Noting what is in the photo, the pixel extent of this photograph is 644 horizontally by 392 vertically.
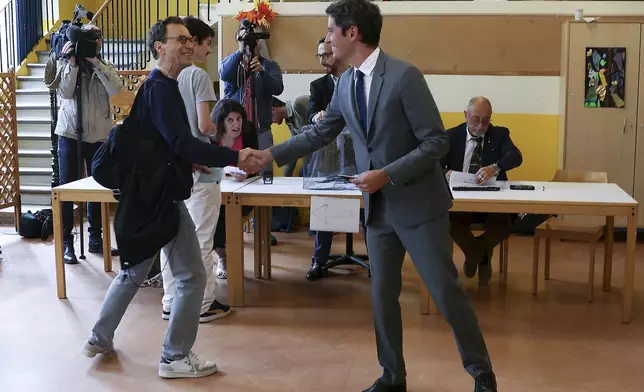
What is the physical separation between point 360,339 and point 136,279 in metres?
1.15

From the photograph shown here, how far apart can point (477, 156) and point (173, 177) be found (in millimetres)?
2343

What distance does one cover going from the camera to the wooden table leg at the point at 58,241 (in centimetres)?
450

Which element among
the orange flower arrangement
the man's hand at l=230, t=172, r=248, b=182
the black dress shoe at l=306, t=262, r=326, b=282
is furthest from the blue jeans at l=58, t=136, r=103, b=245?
the orange flower arrangement

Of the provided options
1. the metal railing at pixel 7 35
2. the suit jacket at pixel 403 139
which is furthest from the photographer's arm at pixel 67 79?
the metal railing at pixel 7 35

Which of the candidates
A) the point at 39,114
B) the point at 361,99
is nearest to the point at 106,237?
the point at 361,99

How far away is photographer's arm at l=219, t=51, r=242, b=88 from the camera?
218 inches

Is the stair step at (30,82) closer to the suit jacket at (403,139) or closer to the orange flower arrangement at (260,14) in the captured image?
the orange flower arrangement at (260,14)

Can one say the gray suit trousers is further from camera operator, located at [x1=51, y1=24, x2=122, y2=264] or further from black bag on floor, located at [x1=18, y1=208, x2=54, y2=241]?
black bag on floor, located at [x1=18, y1=208, x2=54, y2=241]

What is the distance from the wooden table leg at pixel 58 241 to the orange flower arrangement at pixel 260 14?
2.76 metres

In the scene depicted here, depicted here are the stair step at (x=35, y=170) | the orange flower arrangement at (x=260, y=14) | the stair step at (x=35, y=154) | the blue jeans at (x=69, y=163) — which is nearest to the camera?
the blue jeans at (x=69, y=163)

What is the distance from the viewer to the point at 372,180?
110 inches

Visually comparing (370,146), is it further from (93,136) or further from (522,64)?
(522,64)

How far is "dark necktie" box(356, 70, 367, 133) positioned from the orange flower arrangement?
394cm

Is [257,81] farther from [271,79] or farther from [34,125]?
[34,125]
